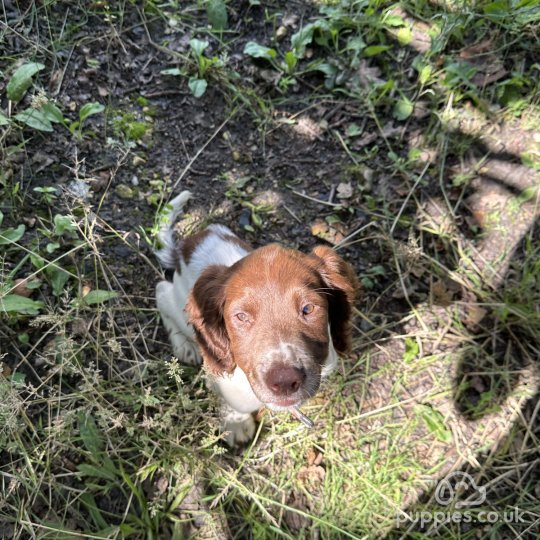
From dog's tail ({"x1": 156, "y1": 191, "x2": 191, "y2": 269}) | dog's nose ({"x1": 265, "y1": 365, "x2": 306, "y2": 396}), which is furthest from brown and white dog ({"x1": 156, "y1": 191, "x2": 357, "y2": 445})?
dog's tail ({"x1": 156, "y1": 191, "x2": 191, "y2": 269})

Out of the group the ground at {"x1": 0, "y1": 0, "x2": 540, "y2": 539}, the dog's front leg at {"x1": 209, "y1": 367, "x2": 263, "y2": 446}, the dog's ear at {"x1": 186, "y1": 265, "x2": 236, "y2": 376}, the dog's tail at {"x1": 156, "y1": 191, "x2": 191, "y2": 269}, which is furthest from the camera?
the dog's tail at {"x1": 156, "y1": 191, "x2": 191, "y2": 269}

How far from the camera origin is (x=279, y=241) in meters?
3.93

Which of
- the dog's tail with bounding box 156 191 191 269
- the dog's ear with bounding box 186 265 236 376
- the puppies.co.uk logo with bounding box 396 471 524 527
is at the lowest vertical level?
the puppies.co.uk logo with bounding box 396 471 524 527

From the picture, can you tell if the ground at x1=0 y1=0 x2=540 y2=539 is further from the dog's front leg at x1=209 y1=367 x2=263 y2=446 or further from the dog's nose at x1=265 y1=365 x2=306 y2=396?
the dog's nose at x1=265 y1=365 x2=306 y2=396

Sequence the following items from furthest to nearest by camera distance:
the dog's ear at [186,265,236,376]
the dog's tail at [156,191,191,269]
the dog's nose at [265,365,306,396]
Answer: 1. the dog's tail at [156,191,191,269]
2. the dog's ear at [186,265,236,376]
3. the dog's nose at [265,365,306,396]

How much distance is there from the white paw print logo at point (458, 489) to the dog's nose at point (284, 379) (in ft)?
5.39

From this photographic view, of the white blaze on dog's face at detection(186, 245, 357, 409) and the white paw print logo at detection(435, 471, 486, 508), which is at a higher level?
the white blaze on dog's face at detection(186, 245, 357, 409)

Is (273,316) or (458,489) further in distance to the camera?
(458,489)

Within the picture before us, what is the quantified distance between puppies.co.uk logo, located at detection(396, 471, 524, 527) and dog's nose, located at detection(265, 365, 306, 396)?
1521 millimetres

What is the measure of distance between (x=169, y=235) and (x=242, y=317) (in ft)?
4.69

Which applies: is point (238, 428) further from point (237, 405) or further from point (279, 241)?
point (279, 241)

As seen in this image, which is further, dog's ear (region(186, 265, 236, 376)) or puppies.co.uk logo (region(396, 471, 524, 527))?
puppies.co.uk logo (region(396, 471, 524, 527))

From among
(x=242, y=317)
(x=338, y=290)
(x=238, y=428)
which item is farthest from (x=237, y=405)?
(x=338, y=290)

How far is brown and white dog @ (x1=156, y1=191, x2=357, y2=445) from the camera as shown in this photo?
229 centimetres
